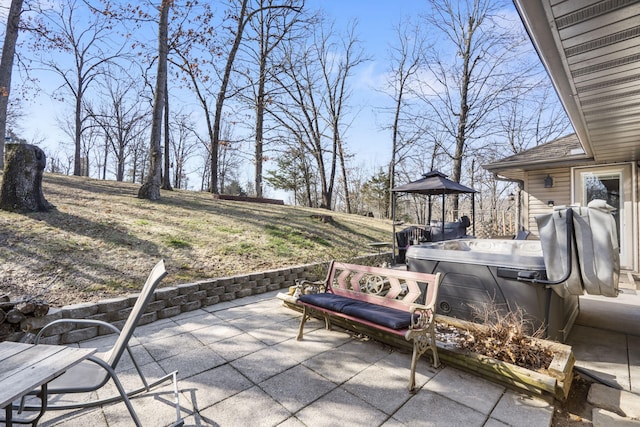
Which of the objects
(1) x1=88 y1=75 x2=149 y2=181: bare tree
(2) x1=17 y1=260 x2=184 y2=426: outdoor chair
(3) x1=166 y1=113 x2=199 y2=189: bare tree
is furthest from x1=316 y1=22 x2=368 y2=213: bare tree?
(2) x1=17 y1=260 x2=184 y2=426: outdoor chair

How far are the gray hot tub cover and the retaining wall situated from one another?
3357 mm

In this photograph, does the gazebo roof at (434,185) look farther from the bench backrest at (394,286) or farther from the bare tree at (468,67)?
the bare tree at (468,67)

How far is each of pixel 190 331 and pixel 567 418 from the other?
3.35 metres

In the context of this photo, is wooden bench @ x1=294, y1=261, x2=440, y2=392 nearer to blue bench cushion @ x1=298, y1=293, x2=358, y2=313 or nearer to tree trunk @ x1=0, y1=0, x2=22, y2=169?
Result: blue bench cushion @ x1=298, y1=293, x2=358, y2=313

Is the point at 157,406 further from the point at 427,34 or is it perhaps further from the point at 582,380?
Answer: the point at 427,34

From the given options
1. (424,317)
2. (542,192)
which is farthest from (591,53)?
(542,192)

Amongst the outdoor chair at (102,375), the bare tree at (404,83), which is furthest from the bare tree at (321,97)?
the outdoor chair at (102,375)

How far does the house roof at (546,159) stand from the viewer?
5.98 m

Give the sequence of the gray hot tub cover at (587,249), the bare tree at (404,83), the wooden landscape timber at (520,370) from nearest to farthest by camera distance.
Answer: the wooden landscape timber at (520,370)
the gray hot tub cover at (587,249)
the bare tree at (404,83)

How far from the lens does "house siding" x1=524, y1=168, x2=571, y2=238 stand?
21.5 feet

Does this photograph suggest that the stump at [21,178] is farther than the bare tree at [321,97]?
No

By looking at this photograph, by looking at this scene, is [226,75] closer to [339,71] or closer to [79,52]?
[339,71]

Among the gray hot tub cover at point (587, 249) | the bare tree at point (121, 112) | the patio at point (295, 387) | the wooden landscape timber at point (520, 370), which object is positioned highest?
the bare tree at point (121, 112)

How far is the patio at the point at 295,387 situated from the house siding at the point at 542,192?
580cm
